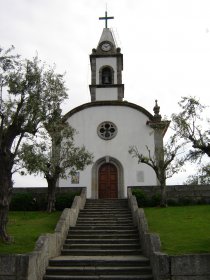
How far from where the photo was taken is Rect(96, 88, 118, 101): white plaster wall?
93.9ft

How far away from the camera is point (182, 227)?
1550 centimetres

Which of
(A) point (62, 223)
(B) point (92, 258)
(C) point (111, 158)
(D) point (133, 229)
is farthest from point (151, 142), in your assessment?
(B) point (92, 258)

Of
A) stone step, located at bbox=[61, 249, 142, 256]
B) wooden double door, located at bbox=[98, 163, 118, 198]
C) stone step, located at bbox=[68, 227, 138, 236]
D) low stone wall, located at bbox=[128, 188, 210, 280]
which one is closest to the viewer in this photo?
low stone wall, located at bbox=[128, 188, 210, 280]

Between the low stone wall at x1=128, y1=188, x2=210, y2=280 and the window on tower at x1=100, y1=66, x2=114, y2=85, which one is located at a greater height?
the window on tower at x1=100, y1=66, x2=114, y2=85

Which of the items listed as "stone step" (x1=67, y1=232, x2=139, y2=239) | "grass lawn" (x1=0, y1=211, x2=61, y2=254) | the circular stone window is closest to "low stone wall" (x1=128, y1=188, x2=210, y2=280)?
"grass lawn" (x1=0, y1=211, x2=61, y2=254)

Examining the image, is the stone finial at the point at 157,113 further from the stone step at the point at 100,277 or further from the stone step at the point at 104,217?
the stone step at the point at 100,277

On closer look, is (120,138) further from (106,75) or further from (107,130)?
(106,75)

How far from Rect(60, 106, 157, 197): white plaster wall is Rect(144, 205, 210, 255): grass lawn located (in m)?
4.88

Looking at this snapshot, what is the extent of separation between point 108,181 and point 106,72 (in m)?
9.07

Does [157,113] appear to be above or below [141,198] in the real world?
above

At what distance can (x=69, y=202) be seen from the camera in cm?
2114

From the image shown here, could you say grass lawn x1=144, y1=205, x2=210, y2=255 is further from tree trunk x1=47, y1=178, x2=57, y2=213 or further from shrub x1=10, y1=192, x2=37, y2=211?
shrub x1=10, y1=192, x2=37, y2=211

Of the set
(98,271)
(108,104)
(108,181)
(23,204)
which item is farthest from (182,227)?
(108,104)

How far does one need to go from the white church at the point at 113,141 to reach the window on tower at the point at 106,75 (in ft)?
6.66
